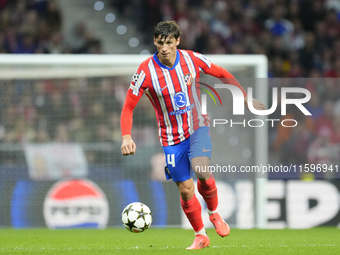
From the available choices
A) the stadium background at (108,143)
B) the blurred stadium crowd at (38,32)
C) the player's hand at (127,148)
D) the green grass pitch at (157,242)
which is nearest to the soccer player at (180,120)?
the player's hand at (127,148)

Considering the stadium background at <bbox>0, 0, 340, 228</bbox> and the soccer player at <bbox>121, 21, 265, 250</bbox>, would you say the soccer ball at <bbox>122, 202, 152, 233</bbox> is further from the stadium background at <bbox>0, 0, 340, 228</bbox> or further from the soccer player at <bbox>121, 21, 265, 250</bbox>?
the stadium background at <bbox>0, 0, 340, 228</bbox>

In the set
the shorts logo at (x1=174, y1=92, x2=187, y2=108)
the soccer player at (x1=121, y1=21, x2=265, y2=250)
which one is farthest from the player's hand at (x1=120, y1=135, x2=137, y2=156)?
the shorts logo at (x1=174, y1=92, x2=187, y2=108)

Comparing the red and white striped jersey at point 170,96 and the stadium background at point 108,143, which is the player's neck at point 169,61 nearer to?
the red and white striped jersey at point 170,96

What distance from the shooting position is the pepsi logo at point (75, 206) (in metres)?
8.21

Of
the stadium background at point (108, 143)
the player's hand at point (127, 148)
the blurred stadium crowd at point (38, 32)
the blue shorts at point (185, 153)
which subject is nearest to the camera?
the player's hand at point (127, 148)

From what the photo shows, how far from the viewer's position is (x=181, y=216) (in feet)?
27.2

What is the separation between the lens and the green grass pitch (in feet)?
16.2

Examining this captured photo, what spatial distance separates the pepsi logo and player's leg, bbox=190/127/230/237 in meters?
3.48

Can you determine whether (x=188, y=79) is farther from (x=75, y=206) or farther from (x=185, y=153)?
(x=75, y=206)

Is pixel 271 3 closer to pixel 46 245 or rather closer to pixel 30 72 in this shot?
pixel 30 72

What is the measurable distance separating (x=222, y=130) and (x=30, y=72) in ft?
10.1

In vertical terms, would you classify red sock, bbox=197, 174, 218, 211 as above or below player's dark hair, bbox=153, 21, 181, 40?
below

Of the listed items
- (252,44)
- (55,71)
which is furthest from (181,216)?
(252,44)

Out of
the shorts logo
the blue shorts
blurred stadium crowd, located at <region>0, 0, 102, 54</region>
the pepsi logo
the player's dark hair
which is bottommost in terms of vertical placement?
the pepsi logo
